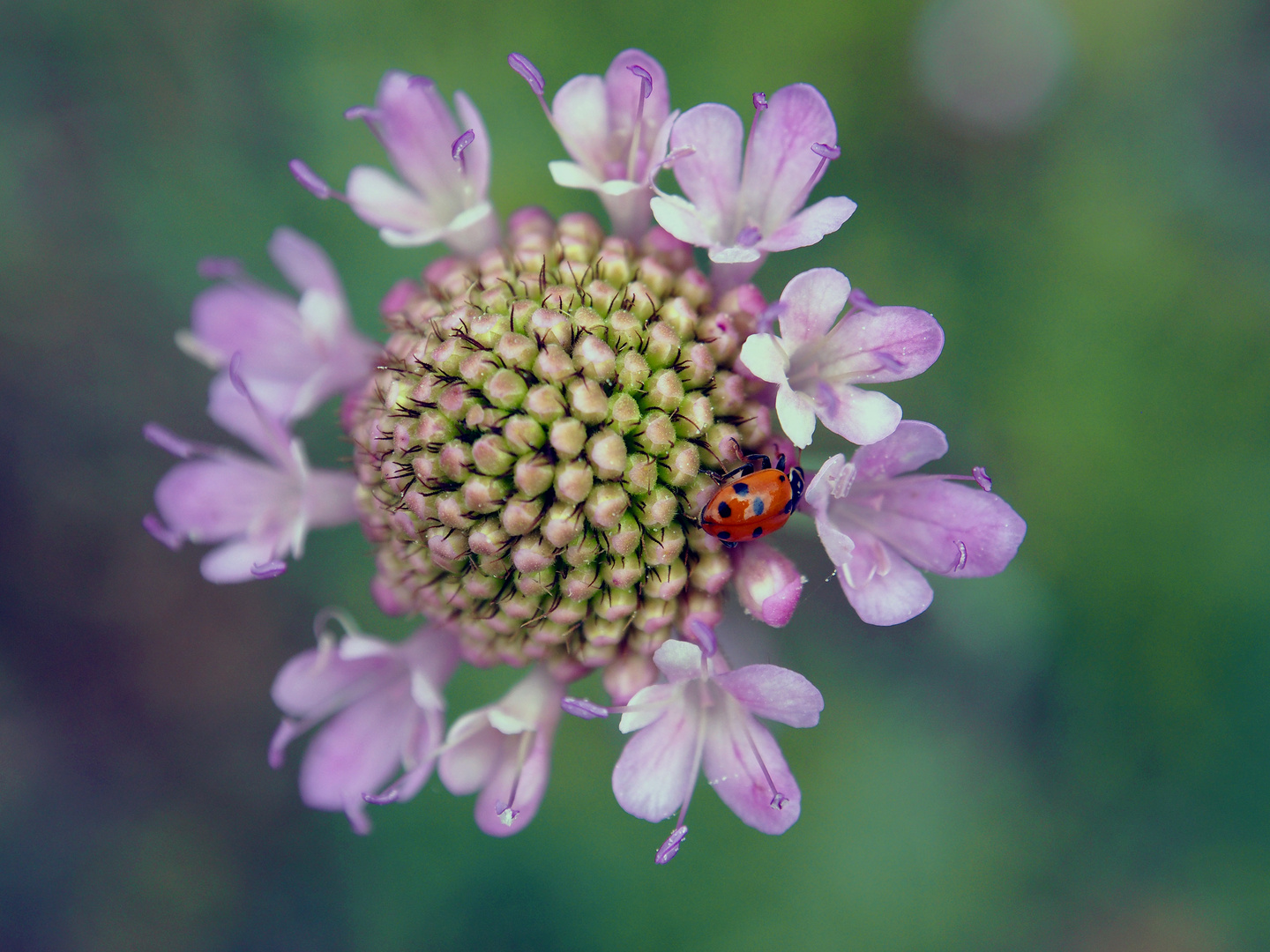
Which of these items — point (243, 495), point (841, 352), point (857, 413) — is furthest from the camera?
point (243, 495)

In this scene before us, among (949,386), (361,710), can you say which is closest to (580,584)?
(361,710)

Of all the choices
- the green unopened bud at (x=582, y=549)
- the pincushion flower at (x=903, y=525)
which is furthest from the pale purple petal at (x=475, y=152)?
the pincushion flower at (x=903, y=525)

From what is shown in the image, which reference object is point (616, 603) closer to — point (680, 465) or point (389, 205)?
point (680, 465)

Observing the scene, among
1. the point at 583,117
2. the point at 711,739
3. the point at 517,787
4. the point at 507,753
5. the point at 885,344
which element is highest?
the point at 583,117

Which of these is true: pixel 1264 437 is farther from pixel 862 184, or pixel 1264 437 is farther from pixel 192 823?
pixel 192 823

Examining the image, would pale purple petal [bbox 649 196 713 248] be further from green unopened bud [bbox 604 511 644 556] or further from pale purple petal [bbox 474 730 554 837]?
pale purple petal [bbox 474 730 554 837]
